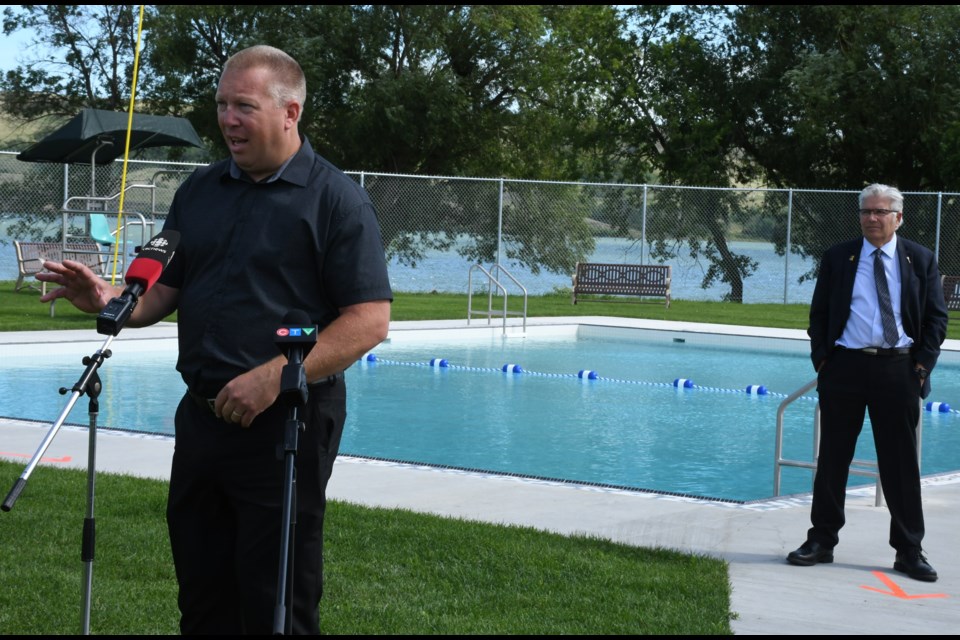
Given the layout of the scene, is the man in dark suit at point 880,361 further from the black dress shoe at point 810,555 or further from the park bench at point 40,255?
the park bench at point 40,255

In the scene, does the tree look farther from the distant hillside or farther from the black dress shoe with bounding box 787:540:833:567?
the black dress shoe with bounding box 787:540:833:567

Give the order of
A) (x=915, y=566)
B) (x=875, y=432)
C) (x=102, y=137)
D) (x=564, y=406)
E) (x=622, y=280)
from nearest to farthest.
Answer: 1. (x=915, y=566)
2. (x=875, y=432)
3. (x=564, y=406)
4. (x=102, y=137)
5. (x=622, y=280)

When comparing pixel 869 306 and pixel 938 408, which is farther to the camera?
pixel 938 408

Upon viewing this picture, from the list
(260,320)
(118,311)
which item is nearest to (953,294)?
(260,320)

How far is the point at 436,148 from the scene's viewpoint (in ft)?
111

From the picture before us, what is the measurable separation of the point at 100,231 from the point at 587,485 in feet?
38.8

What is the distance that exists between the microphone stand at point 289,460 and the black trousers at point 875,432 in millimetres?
3888

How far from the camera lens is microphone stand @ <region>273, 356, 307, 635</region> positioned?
2.79 meters

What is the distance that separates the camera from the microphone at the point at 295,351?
2.82m

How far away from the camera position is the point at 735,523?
7.09m

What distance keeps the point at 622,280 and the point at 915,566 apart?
18516mm

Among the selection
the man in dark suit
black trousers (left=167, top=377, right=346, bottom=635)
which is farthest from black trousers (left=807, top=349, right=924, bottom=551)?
black trousers (left=167, top=377, right=346, bottom=635)

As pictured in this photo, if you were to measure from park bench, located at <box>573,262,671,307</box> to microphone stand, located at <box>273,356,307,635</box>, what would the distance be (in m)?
21.5

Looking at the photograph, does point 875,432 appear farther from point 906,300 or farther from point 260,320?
point 260,320
